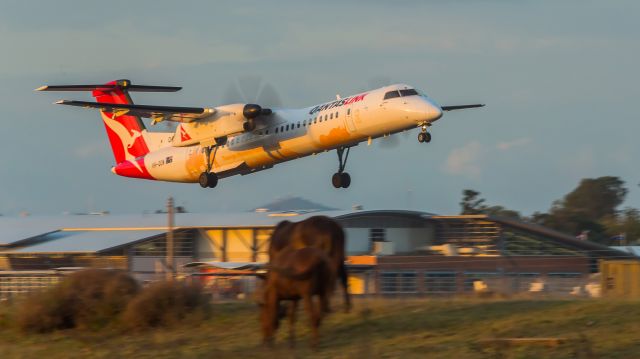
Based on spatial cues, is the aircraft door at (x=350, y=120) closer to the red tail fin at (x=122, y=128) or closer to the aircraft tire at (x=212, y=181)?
the aircraft tire at (x=212, y=181)

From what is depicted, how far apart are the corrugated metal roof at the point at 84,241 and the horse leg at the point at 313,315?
99.6 feet

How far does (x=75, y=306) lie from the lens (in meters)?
19.0

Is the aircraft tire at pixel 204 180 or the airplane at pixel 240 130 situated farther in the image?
the aircraft tire at pixel 204 180

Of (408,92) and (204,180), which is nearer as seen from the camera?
(408,92)

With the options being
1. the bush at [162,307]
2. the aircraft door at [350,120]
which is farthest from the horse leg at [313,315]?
the aircraft door at [350,120]

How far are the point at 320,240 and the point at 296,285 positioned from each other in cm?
186

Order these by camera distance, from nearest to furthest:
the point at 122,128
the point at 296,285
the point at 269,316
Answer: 1. the point at 296,285
2. the point at 269,316
3. the point at 122,128

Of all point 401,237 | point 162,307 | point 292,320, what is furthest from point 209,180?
point 292,320

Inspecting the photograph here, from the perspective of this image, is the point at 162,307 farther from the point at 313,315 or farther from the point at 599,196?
the point at 599,196

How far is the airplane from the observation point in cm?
3425

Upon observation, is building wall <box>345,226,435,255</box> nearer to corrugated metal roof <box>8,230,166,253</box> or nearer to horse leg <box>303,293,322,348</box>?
corrugated metal roof <box>8,230,166,253</box>

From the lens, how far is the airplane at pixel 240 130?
34.2 m

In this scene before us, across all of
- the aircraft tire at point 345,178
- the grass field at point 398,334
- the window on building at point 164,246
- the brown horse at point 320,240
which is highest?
the aircraft tire at point 345,178

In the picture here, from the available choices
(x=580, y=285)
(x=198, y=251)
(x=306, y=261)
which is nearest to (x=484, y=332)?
(x=306, y=261)
